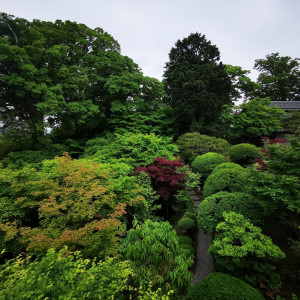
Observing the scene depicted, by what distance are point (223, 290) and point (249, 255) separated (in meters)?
1.51

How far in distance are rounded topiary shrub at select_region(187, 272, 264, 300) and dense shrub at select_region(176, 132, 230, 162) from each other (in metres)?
8.78

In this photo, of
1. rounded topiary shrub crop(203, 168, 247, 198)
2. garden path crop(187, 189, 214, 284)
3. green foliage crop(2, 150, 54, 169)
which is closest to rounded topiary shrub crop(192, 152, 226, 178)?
rounded topiary shrub crop(203, 168, 247, 198)

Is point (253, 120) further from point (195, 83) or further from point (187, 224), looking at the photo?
point (187, 224)

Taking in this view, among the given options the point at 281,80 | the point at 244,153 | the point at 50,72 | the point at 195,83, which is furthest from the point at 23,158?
the point at 281,80

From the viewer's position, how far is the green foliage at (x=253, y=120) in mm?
14344

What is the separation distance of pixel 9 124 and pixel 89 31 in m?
10.9

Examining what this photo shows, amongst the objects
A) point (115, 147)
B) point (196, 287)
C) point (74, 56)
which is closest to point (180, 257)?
point (196, 287)

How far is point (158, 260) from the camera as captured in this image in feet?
11.1

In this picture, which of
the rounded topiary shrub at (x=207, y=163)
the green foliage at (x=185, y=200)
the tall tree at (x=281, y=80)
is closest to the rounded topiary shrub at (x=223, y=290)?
the green foliage at (x=185, y=200)

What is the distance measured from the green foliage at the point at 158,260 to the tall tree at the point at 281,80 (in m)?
34.9

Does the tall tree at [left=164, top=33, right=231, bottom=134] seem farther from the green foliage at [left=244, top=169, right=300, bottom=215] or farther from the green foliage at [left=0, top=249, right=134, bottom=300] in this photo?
the green foliage at [left=0, top=249, right=134, bottom=300]

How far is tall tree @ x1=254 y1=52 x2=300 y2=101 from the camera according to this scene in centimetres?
2800

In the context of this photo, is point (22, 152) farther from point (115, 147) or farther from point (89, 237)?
point (89, 237)

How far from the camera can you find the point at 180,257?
3.48 meters
